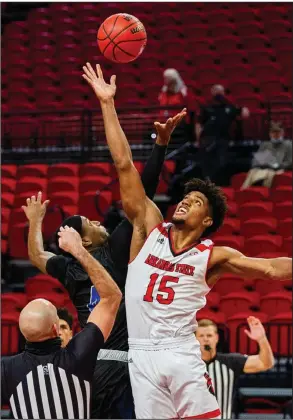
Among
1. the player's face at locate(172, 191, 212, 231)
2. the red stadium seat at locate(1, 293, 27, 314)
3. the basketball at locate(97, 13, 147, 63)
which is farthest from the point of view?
the red stadium seat at locate(1, 293, 27, 314)

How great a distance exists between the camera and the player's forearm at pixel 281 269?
16.5ft

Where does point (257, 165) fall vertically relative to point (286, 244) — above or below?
above

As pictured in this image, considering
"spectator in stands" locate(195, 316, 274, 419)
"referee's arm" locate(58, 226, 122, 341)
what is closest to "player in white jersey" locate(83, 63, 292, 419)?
"referee's arm" locate(58, 226, 122, 341)

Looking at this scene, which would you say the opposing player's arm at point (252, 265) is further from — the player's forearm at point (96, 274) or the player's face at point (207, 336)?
the player's face at point (207, 336)

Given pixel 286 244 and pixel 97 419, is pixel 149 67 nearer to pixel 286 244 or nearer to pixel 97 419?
pixel 286 244

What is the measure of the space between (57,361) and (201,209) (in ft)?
4.45

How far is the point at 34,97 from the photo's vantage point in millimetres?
15648

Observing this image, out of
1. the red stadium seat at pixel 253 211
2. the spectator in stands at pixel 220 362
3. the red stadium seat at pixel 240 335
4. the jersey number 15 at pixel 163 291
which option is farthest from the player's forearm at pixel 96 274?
the red stadium seat at pixel 253 211

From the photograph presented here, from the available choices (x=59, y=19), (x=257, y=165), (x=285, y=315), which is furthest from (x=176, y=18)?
(x=285, y=315)

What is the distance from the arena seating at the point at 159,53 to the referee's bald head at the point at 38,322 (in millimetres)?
9573

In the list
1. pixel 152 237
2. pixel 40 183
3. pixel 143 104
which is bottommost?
pixel 152 237

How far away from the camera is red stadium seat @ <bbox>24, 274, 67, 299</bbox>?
1059 cm

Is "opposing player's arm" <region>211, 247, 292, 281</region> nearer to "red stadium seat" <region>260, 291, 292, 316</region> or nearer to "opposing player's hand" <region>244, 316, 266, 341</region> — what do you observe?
"opposing player's hand" <region>244, 316, 266, 341</region>

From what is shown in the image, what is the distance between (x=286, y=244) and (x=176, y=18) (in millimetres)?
7192
